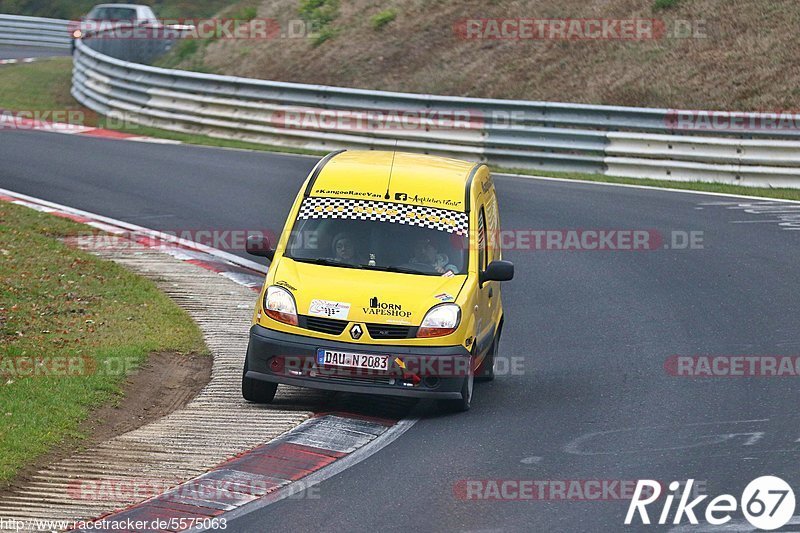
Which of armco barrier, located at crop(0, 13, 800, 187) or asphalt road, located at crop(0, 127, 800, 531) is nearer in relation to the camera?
asphalt road, located at crop(0, 127, 800, 531)

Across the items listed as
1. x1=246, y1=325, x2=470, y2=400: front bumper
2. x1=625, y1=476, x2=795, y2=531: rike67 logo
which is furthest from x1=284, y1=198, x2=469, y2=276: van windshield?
x1=625, y1=476, x2=795, y2=531: rike67 logo

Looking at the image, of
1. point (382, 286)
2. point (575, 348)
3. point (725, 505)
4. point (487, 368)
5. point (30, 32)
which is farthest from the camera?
point (30, 32)

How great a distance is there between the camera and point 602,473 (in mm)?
8500

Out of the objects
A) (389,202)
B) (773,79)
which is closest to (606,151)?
(773,79)

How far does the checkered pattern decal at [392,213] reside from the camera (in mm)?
10688

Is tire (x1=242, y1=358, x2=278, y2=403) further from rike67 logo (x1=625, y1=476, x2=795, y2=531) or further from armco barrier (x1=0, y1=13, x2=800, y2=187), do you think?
armco barrier (x1=0, y1=13, x2=800, y2=187)

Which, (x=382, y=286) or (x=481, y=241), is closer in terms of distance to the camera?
(x=382, y=286)

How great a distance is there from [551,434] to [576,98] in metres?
17.9

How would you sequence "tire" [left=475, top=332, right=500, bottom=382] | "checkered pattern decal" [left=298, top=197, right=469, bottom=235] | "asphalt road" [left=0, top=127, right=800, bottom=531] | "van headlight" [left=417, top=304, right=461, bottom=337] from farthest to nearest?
"tire" [left=475, top=332, right=500, bottom=382]
"checkered pattern decal" [left=298, top=197, right=469, bottom=235]
"van headlight" [left=417, top=304, right=461, bottom=337]
"asphalt road" [left=0, top=127, right=800, bottom=531]

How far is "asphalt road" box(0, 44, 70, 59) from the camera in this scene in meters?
43.8

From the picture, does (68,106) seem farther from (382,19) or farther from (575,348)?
(575,348)

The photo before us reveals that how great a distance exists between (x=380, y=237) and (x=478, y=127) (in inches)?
529

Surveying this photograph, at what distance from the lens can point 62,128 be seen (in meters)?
27.5

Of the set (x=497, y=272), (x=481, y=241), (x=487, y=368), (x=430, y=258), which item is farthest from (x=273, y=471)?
(x=481, y=241)
